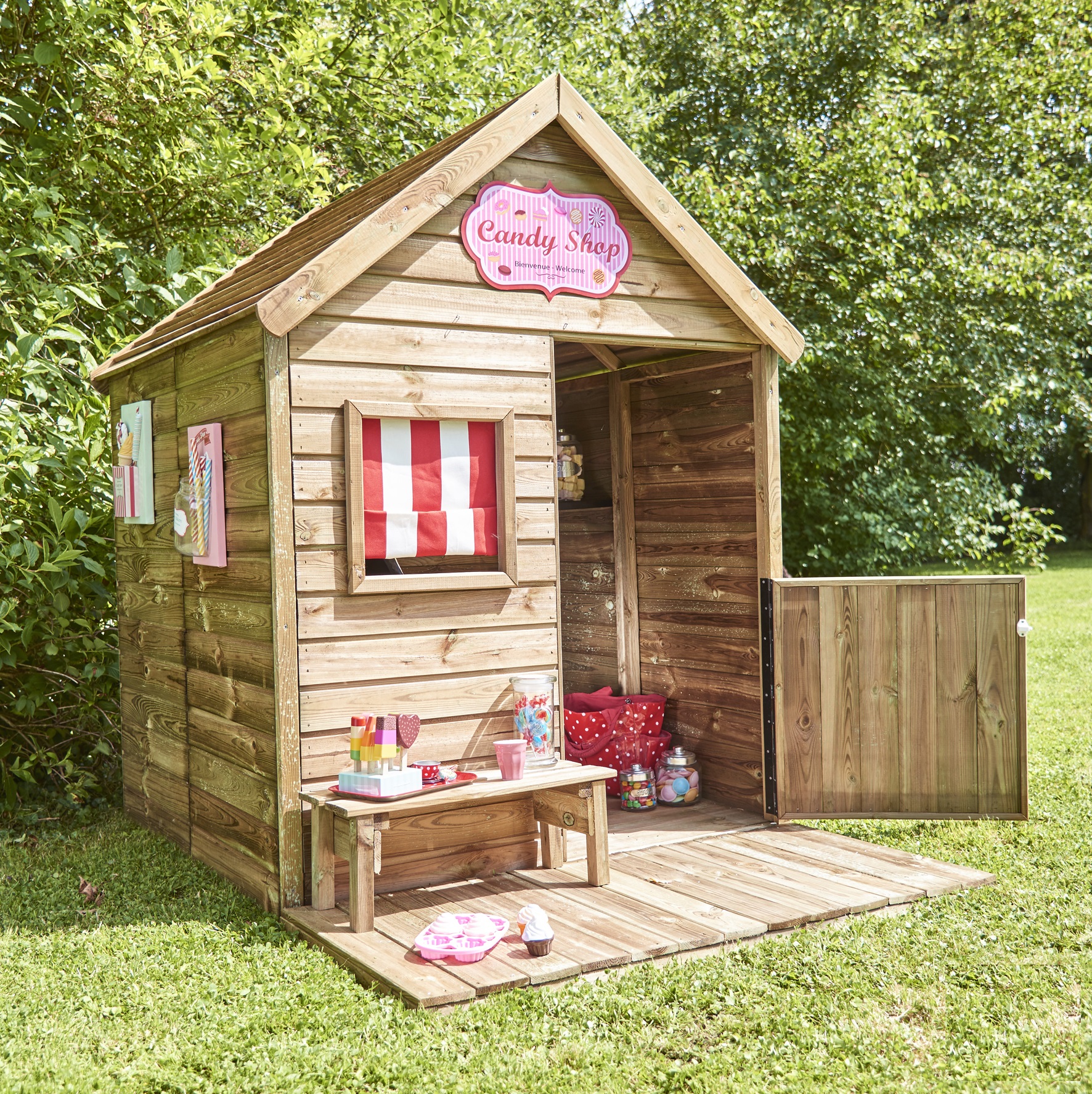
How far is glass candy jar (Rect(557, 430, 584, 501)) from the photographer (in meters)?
→ 6.99

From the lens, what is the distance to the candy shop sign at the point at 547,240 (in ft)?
15.8

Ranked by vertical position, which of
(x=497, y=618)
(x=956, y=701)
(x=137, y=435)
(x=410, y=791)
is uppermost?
(x=137, y=435)

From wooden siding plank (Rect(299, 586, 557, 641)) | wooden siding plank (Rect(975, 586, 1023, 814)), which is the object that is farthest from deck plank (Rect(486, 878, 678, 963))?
wooden siding plank (Rect(975, 586, 1023, 814))

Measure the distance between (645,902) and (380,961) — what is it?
117 centimetres

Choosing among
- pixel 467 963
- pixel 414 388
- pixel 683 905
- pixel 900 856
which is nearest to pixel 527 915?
pixel 467 963

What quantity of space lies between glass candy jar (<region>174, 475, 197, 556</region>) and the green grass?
5.06 ft

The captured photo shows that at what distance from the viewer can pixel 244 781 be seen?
4691mm

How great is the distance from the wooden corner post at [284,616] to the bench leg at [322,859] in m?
0.08

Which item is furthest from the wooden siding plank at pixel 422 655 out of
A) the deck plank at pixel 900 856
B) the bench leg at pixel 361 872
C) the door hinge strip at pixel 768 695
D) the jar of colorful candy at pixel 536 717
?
the deck plank at pixel 900 856

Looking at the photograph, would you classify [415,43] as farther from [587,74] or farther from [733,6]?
[733,6]

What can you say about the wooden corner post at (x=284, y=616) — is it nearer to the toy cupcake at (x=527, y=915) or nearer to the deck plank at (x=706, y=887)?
the toy cupcake at (x=527, y=915)

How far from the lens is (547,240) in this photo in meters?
4.98

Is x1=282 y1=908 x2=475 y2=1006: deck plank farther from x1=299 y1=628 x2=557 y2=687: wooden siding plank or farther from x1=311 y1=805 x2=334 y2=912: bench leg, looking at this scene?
x1=299 y1=628 x2=557 y2=687: wooden siding plank

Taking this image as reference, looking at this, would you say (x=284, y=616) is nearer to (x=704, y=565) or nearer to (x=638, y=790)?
(x=638, y=790)
